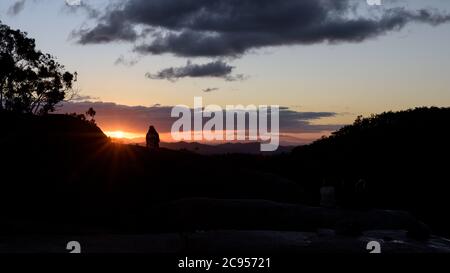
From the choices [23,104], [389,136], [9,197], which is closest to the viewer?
[9,197]

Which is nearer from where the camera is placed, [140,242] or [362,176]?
[140,242]

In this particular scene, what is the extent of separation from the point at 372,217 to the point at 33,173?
353 inches

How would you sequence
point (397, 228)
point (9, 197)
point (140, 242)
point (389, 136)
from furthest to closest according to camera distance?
point (389, 136) < point (9, 197) < point (397, 228) < point (140, 242)

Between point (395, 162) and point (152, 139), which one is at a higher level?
point (152, 139)

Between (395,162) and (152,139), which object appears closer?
(152,139)

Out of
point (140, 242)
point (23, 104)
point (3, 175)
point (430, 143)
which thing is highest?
point (23, 104)

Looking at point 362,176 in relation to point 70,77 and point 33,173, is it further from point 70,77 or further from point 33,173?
point 70,77

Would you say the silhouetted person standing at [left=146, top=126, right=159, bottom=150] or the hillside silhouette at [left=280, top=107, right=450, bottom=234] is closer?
the silhouetted person standing at [left=146, top=126, right=159, bottom=150]

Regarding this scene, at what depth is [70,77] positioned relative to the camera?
42281mm

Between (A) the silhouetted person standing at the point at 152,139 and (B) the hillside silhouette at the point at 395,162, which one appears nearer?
(A) the silhouetted person standing at the point at 152,139

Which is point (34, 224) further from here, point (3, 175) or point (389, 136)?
point (389, 136)
